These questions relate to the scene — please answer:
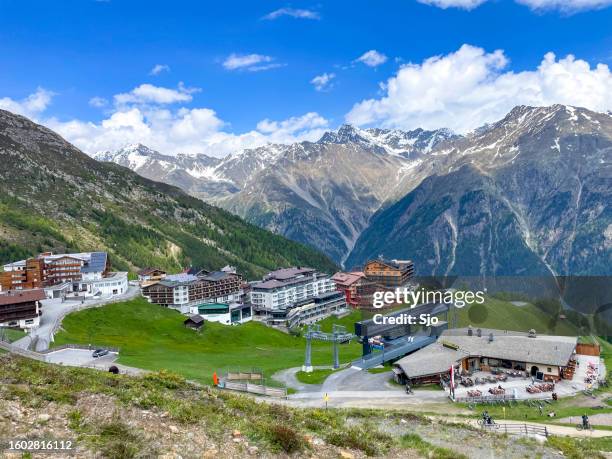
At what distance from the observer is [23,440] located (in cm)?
2412

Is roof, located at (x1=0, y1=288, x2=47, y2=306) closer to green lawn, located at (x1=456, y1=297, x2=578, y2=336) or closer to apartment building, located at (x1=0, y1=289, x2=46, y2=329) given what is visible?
apartment building, located at (x1=0, y1=289, x2=46, y2=329)

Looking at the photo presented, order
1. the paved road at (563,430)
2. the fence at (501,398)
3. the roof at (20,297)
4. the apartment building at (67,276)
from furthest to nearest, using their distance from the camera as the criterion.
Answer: the apartment building at (67,276) < the roof at (20,297) < the fence at (501,398) < the paved road at (563,430)

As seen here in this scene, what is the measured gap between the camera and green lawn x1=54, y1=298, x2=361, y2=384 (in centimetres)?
→ 8931

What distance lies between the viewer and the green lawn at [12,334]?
91100 millimetres

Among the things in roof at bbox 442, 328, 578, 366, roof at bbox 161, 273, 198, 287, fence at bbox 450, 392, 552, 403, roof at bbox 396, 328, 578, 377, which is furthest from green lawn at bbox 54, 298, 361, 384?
fence at bbox 450, 392, 552, 403

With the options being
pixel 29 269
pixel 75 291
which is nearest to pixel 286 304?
pixel 75 291

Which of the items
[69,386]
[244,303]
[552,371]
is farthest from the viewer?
[244,303]

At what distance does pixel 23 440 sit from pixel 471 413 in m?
58.4

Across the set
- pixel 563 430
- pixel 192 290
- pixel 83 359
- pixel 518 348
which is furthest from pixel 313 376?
pixel 192 290

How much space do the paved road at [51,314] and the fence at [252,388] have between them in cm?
4118

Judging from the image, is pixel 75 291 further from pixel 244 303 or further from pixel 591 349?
pixel 591 349

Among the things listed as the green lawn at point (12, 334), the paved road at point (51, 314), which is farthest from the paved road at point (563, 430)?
the green lawn at point (12, 334)

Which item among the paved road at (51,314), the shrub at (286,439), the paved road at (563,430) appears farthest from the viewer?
the paved road at (51,314)

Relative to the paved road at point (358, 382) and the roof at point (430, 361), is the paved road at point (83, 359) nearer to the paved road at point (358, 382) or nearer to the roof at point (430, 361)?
the paved road at point (358, 382)
